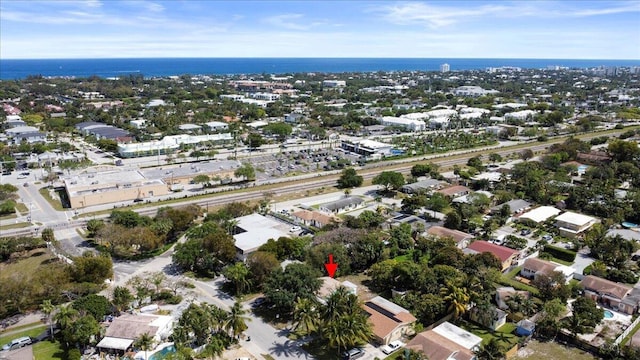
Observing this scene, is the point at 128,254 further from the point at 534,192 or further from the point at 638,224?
the point at 638,224

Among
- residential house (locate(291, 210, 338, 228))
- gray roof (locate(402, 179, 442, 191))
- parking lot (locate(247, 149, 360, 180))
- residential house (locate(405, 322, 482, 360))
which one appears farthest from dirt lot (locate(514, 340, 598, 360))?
parking lot (locate(247, 149, 360, 180))

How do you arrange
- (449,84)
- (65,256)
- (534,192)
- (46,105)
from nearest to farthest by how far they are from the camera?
(65,256) < (534,192) < (46,105) < (449,84)

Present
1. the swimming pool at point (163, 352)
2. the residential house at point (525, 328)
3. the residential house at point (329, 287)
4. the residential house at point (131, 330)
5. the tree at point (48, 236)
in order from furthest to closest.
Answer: the tree at point (48, 236)
the residential house at point (329, 287)
the residential house at point (525, 328)
the residential house at point (131, 330)
the swimming pool at point (163, 352)

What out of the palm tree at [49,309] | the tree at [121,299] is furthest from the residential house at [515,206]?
the palm tree at [49,309]

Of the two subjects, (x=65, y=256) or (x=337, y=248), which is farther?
(x=65, y=256)

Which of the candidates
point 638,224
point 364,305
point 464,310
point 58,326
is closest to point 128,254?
point 58,326

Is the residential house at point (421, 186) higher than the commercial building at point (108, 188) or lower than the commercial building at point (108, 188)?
lower

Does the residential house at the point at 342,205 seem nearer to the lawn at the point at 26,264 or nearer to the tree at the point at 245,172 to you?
the tree at the point at 245,172
